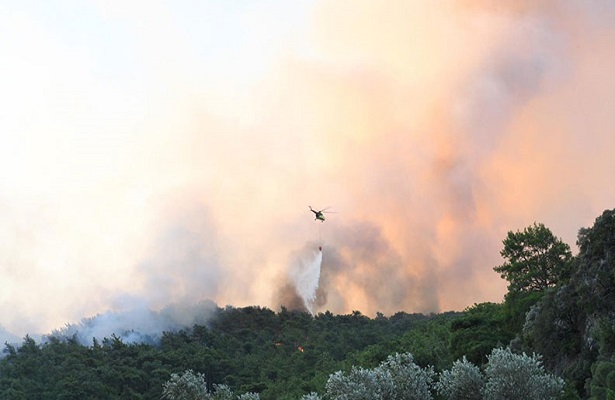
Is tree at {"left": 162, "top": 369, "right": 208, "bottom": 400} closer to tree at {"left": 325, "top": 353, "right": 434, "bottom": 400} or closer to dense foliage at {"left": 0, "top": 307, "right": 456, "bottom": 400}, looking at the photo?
tree at {"left": 325, "top": 353, "right": 434, "bottom": 400}

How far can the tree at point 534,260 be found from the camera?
Answer: 4350 inches

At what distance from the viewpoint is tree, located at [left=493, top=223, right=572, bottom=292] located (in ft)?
363

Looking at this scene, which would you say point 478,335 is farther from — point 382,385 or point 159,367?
point 159,367

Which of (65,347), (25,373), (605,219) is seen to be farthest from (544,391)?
(65,347)

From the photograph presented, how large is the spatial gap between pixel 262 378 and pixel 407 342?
34.7 meters

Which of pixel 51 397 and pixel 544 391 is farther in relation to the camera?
pixel 51 397

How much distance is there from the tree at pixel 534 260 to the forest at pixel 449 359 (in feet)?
0.46

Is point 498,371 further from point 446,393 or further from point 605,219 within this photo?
point 605,219

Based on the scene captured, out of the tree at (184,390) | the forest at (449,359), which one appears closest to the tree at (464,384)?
the forest at (449,359)

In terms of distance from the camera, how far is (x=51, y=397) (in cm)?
14188

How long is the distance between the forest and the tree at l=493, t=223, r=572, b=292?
0.14m

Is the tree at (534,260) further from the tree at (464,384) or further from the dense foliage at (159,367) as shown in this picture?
the tree at (464,384)

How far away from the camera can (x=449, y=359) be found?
108500 millimetres

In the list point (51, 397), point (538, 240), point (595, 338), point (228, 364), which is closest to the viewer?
point (595, 338)
